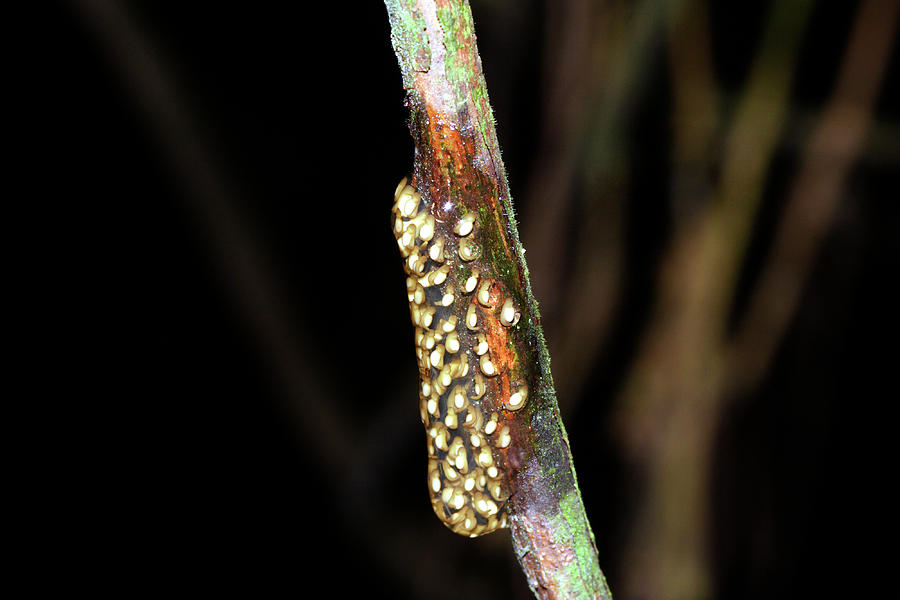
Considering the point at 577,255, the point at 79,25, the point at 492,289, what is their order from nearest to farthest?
the point at 492,289 < the point at 79,25 < the point at 577,255

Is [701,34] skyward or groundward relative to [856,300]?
skyward

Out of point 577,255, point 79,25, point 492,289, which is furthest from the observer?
point 577,255

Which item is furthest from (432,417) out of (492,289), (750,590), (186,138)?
(750,590)

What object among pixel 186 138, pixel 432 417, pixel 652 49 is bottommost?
pixel 432 417

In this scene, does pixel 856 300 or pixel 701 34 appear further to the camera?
pixel 856 300

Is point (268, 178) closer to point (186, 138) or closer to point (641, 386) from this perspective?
point (186, 138)
